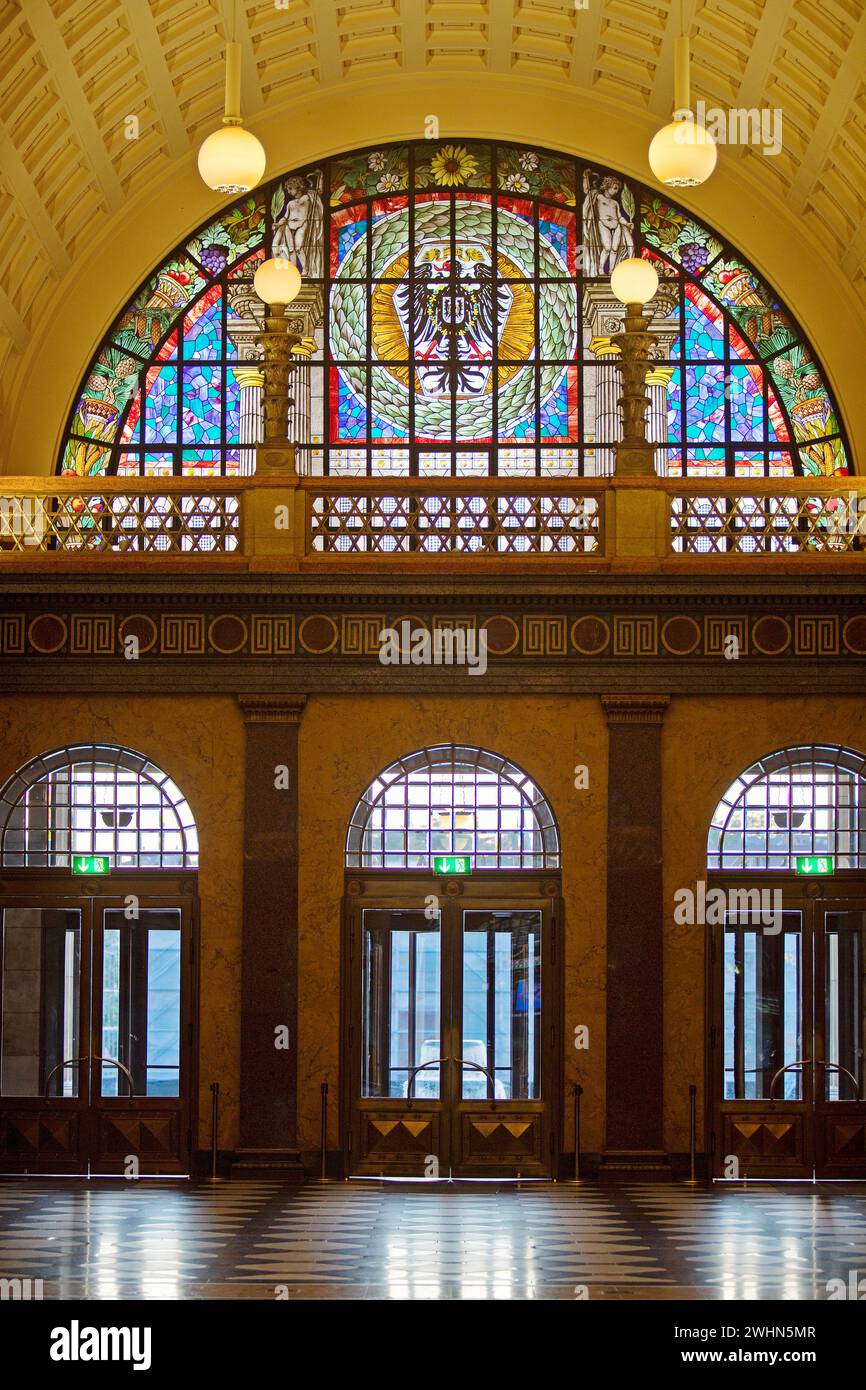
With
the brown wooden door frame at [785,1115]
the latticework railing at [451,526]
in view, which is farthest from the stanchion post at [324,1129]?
the latticework railing at [451,526]

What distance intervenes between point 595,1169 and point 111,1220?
4.70 m

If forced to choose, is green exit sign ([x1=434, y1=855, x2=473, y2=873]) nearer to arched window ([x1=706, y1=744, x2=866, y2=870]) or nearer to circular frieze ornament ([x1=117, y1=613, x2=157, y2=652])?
arched window ([x1=706, y1=744, x2=866, y2=870])

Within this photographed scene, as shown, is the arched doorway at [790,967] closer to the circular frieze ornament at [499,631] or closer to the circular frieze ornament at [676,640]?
the circular frieze ornament at [676,640]

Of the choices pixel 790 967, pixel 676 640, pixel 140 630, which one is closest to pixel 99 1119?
pixel 140 630

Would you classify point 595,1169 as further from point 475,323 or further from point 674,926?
point 475,323

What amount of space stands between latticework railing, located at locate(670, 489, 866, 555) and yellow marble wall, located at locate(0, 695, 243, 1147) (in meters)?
4.54

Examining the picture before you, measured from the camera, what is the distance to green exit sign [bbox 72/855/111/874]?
17.7m

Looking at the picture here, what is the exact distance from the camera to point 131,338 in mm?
21031

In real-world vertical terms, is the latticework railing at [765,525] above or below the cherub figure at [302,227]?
below

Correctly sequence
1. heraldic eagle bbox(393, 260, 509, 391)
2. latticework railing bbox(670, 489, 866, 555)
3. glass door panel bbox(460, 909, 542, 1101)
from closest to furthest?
glass door panel bbox(460, 909, 542, 1101)
latticework railing bbox(670, 489, 866, 555)
heraldic eagle bbox(393, 260, 509, 391)

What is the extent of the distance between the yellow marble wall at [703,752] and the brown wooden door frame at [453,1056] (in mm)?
1079

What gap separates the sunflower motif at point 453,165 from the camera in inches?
839

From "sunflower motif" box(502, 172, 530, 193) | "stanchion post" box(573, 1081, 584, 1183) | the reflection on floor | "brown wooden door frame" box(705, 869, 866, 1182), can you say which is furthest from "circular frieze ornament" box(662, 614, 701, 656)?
"sunflower motif" box(502, 172, 530, 193)

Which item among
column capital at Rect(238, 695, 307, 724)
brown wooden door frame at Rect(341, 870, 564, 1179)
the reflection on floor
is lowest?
the reflection on floor
